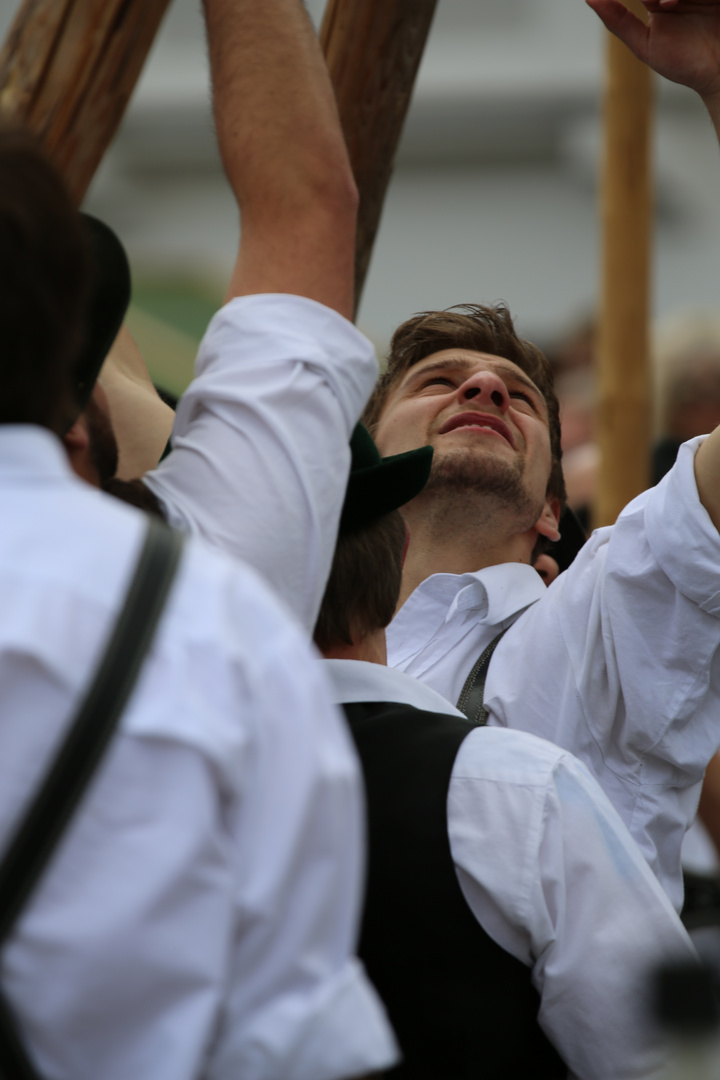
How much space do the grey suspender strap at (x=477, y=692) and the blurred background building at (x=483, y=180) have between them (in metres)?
11.0

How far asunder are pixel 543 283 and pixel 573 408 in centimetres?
861

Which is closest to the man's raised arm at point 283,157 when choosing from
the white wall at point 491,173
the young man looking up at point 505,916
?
the young man looking up at point 505,916

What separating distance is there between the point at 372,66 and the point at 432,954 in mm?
1404

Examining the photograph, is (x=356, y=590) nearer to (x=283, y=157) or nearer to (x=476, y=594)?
(x=283, y=157)

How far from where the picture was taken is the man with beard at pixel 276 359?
1.16m

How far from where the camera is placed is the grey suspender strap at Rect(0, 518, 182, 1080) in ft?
2.62

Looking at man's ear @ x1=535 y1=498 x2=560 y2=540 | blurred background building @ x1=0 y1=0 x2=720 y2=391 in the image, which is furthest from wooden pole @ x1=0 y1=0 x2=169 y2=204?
blurred background building @ x1=0 y1=0 x2=720 y2=391

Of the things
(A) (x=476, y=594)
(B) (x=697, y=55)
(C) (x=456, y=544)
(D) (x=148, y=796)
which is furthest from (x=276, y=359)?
(C) (x=456, y=544)

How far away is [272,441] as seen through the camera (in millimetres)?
1166

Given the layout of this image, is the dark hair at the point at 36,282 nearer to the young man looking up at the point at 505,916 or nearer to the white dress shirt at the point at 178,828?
the white dress shirt at the point at 178,828

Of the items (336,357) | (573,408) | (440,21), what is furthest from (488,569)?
(440,21)

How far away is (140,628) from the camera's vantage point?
0.84 m

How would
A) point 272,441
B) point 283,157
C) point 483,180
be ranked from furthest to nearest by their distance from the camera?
point 483,180 → point 283,157 → point 272,441

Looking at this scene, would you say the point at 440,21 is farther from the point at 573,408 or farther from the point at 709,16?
the point at 709,16
